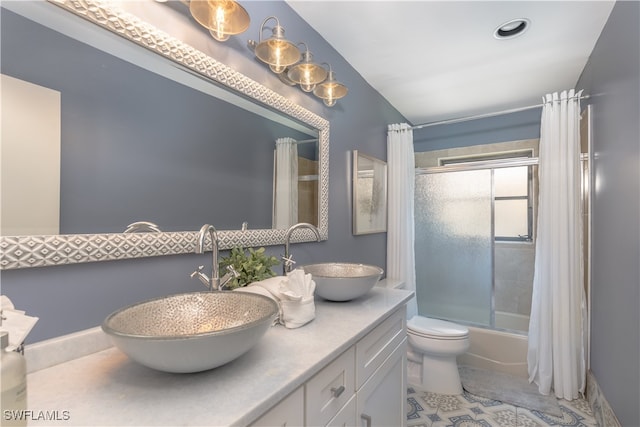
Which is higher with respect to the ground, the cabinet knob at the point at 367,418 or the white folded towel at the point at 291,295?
the white folded towel at the point at 291,295

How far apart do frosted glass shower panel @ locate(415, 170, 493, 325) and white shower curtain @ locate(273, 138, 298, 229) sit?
1.85 m

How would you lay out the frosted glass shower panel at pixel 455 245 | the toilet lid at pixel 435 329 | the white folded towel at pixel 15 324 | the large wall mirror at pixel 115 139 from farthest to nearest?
the frosted glass shower panel at pixel 455 245
the toilet lid at pixel 435 329
the large wall mirror at pixel 115 139
the white folded towel at pixel 15 324

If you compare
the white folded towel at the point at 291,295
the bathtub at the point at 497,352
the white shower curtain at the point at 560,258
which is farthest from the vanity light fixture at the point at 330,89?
the bathtub at the point at 497,352

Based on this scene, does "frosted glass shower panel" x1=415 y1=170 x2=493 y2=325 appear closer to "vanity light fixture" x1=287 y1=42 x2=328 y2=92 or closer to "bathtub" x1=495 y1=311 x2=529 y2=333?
"bathtub" x1=495 y1=311 x2=529 y2=333

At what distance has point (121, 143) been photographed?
89 centimetres

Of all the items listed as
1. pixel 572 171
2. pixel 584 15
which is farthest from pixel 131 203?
pixel 572 171

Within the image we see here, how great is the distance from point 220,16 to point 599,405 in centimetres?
276

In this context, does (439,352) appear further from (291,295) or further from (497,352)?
(291,295)

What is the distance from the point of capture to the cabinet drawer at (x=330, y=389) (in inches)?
30.0

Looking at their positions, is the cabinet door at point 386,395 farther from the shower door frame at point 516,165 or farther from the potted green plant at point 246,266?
the shower door frame at point 516,165

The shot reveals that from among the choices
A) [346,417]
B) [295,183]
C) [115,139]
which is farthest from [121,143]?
[346,417]

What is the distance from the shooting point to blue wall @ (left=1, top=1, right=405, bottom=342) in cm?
75

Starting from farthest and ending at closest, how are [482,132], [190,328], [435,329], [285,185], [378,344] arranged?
[482,132] → [435,329] → [285,185] → [378,344] → [190,328]

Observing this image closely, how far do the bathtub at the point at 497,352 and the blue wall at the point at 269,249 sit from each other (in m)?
1.06
